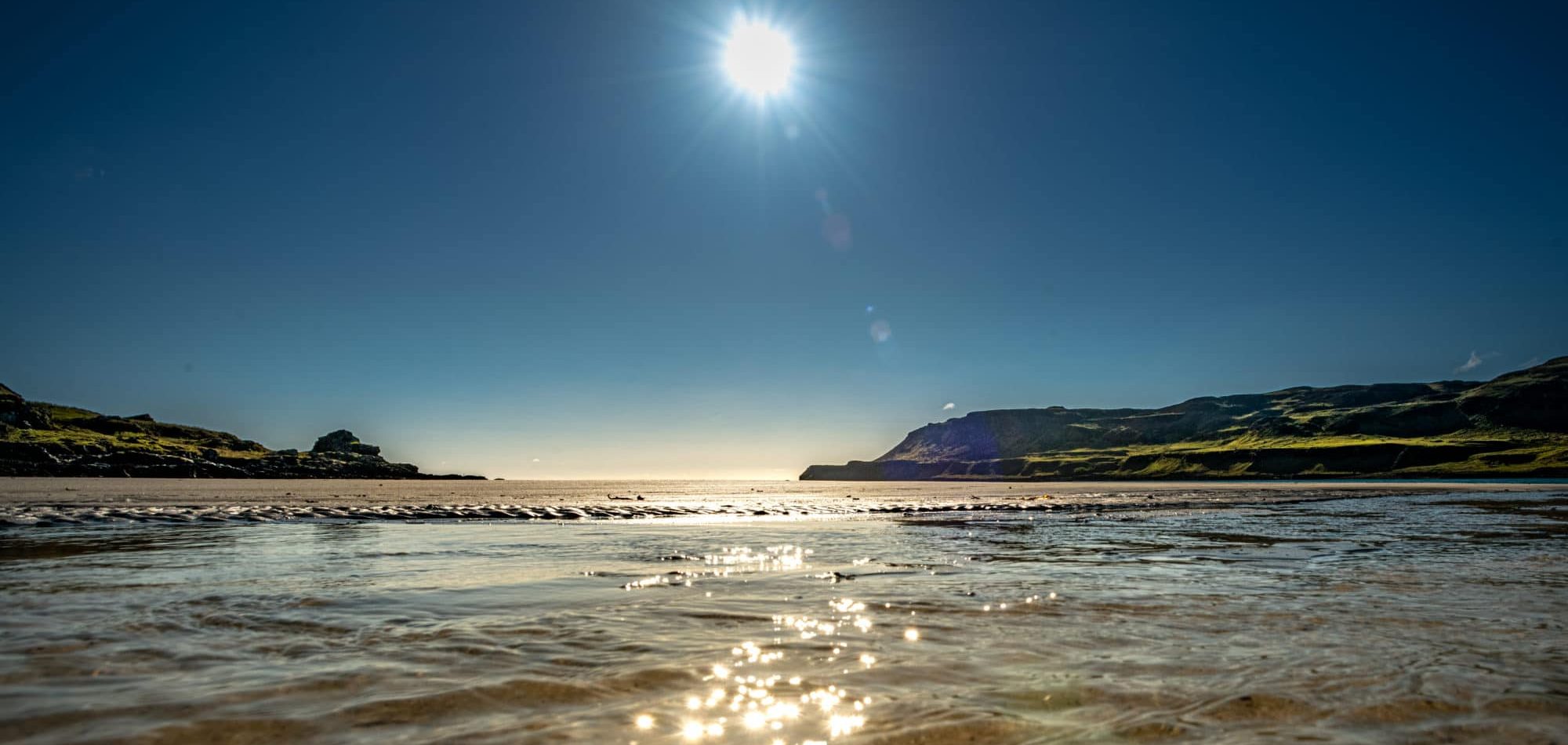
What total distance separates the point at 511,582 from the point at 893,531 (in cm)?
1740

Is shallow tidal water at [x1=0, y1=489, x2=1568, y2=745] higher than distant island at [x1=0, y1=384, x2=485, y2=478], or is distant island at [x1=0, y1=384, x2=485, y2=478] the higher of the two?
distant island at [x1=0, y1=384, x2=485, y2=478]

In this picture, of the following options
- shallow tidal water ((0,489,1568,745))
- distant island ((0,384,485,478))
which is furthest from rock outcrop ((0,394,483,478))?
shallow tidal water ((0,489,1568,745))

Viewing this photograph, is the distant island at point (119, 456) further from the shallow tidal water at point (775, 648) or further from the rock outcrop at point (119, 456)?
the shallow tidal water at point (775, 648)

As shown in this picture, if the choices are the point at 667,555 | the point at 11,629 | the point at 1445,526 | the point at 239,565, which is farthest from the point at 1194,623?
the point at 1445,526

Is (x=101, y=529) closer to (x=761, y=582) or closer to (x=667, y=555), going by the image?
(x=667, y=555)

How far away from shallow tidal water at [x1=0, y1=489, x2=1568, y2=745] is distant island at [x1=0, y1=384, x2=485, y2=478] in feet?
412

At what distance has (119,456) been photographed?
404 ft

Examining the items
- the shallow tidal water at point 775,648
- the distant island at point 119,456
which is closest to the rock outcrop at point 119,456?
the distant island at point 119,456

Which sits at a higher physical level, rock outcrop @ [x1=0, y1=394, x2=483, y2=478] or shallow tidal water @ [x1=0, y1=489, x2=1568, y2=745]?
rock outcrop @ [x1=0, y1=394, x2=483, y2=478]

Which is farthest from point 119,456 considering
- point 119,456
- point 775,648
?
point 775,648

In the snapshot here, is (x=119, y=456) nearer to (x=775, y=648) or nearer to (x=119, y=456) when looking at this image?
(x=119, y=456)

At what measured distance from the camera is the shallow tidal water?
512 centimetres

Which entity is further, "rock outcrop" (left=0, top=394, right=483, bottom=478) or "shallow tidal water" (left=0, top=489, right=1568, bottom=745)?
"rock outcrop" (left=0, top=394, right=483, bottom=478)

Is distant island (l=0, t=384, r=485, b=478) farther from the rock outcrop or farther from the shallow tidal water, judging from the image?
the shallow tidal water
